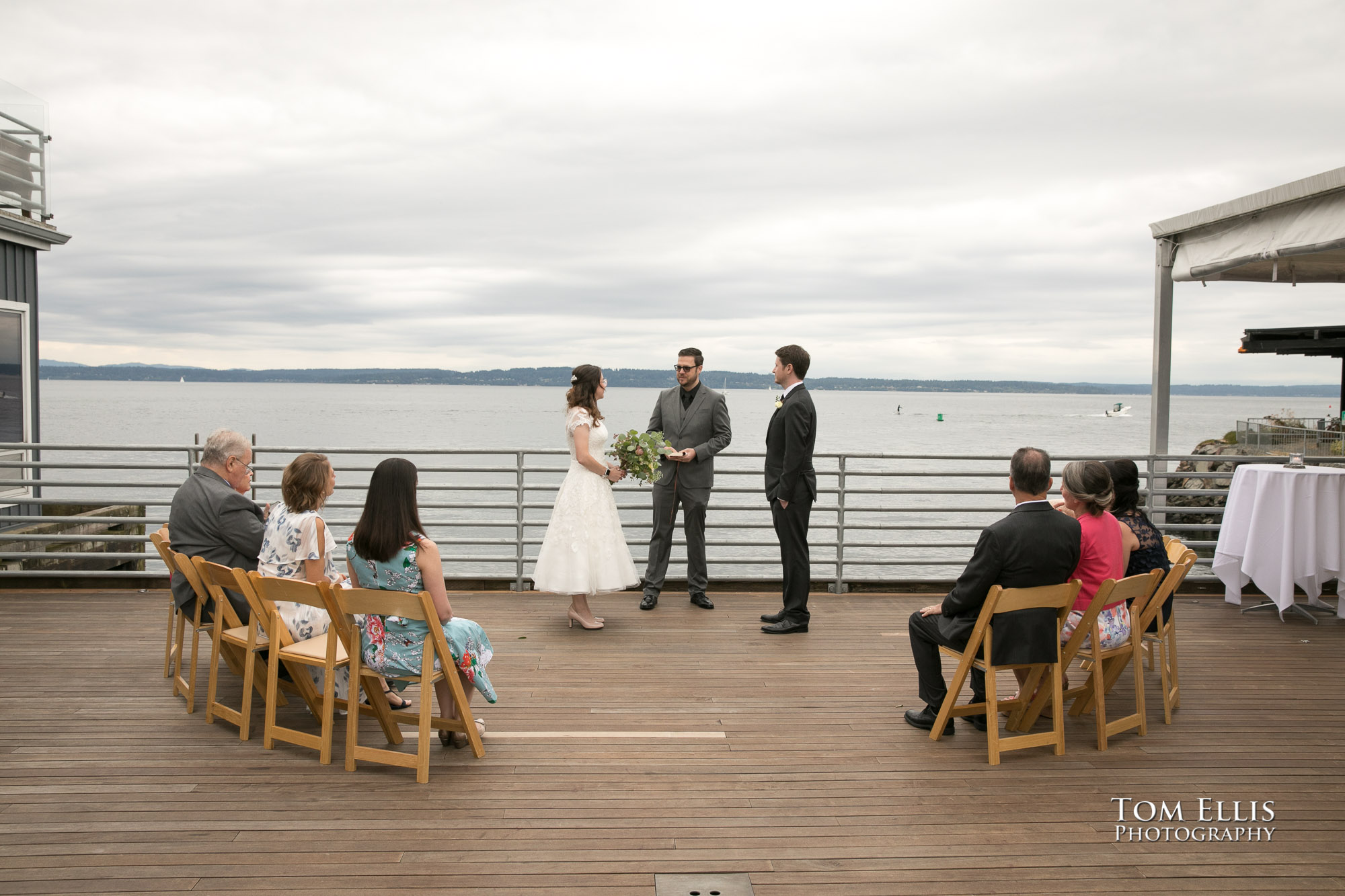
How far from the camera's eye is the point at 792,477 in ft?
18.9

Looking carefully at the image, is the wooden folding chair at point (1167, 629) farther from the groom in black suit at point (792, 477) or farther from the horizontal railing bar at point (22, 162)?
the horizontal railing bar at point (22, 162)

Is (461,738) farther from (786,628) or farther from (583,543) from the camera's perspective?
(786,628)

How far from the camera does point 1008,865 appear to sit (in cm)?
280

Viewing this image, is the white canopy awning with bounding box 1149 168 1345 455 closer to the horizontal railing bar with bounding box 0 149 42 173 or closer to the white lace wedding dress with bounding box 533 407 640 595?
the white lace wedding dress with bounding box 533 407 640 595

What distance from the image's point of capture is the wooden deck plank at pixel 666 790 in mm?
2732

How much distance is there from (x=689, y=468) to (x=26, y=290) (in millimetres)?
7114

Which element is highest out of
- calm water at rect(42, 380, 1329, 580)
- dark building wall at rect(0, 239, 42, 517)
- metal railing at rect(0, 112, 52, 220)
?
metal railing at rect(0, 112, 52, 220)

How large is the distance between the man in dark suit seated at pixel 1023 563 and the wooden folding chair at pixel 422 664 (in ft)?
7.27

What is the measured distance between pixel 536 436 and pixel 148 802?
171ft

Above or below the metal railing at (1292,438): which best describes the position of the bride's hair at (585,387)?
above

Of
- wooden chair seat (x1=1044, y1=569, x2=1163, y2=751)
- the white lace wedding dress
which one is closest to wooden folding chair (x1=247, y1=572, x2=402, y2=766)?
the white lace wedding dress

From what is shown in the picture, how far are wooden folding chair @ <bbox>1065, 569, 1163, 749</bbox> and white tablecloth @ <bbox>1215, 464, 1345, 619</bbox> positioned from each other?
2.91 metres

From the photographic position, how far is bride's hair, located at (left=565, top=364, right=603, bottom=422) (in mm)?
5887

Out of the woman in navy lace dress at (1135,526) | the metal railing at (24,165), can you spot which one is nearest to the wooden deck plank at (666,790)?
the woman in navy lace dress at (1135,526)
